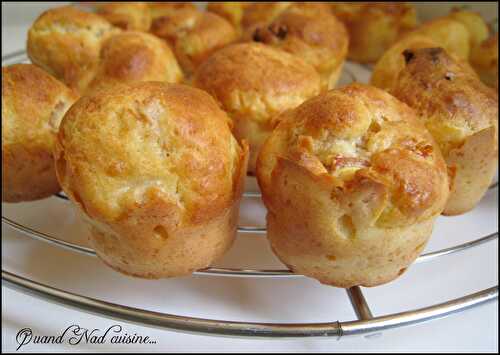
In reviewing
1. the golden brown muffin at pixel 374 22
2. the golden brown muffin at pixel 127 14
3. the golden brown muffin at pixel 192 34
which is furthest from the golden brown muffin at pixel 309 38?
the golden brown muffin at pixel 127 14

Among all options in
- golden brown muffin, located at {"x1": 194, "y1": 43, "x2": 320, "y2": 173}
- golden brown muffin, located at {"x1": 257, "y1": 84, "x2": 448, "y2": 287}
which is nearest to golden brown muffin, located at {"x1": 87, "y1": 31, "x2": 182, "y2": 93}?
golden brown muffin, located at {"x1": 194, "y1": 43, "x2": 320, "y2": 173}

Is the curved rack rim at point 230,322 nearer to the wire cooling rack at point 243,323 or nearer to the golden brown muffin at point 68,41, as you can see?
Answer: the wire cooling rack at point 243,323

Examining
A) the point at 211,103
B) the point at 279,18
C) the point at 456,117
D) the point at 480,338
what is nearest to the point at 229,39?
the point at 279,18

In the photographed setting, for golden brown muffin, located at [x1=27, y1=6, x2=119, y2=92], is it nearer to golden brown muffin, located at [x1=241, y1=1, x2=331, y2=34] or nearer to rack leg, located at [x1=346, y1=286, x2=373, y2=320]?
golden brown muffin, located at [x1=241, y1=1, x2=331, y2=34]

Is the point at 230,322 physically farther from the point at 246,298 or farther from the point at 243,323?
the point at 246,298

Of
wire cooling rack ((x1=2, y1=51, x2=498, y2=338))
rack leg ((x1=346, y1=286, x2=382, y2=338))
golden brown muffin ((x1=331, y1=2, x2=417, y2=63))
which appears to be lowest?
rack leg ((x1=346, y1=286, x2=382, y2=338))

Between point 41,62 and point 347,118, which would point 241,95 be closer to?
point 347,118

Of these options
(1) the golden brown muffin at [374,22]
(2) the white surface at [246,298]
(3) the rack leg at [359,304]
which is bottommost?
(2) the white surface at [246,298]
